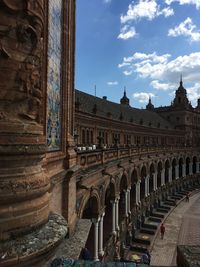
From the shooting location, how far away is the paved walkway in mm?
27791

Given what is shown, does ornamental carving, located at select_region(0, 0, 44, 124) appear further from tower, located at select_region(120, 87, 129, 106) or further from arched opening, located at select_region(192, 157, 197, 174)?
tower, located at select_region(120, 87, 129, 106)

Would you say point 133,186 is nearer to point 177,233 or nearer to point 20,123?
point 177,233

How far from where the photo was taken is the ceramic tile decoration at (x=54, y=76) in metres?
7.87

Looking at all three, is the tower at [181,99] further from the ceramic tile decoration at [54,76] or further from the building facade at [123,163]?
the ceramic tile decoration at [54,76]

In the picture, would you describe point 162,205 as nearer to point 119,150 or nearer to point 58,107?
point 119,150

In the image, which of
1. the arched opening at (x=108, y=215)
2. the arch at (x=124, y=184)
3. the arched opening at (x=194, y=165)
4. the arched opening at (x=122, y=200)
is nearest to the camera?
the arched opening at (x=108, y=215)

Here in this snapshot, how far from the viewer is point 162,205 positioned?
1852 inches

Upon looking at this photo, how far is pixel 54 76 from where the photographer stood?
27.7ft

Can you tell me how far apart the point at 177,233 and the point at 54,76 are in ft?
103

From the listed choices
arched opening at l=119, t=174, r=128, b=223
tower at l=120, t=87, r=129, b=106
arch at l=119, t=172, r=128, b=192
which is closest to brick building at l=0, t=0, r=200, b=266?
arch at l=119, t=172, r=128, b=192

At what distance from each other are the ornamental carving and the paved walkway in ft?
82.3

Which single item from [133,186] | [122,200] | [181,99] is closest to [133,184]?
[133,186]

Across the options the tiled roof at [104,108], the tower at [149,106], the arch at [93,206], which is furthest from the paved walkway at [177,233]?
the tower at [149,106]

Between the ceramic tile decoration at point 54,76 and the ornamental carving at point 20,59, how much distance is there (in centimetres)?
340
